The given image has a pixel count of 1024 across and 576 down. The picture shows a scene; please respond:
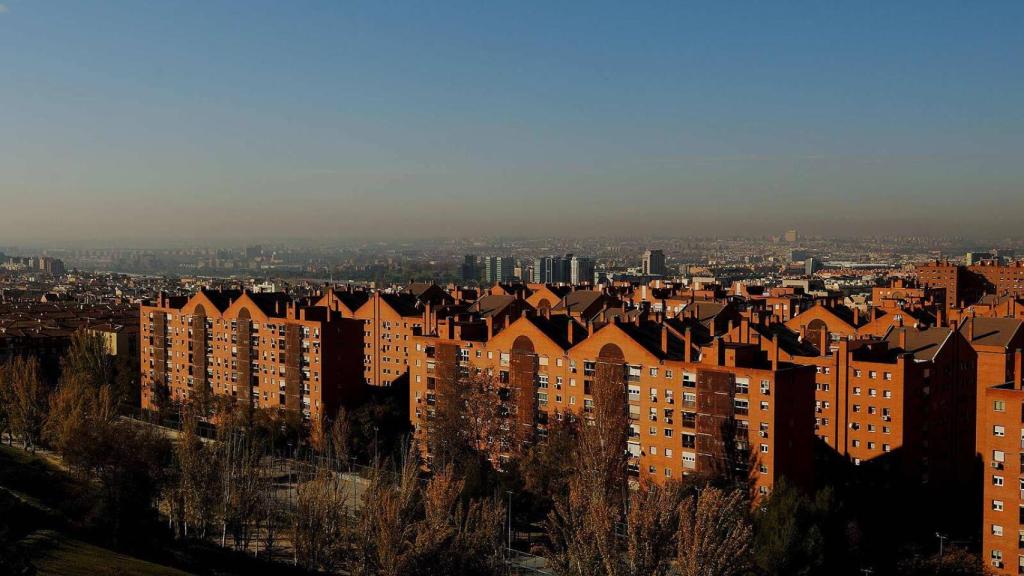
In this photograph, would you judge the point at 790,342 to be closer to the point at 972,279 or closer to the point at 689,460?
the point at 689,460

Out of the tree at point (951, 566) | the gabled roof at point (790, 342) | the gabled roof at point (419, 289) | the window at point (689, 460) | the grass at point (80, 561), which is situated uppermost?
the gabled roof at point (419, 289)

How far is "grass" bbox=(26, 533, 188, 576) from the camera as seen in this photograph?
24.1 meters

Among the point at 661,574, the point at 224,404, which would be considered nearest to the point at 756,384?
the point at 661,574

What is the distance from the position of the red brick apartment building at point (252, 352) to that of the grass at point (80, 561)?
19.7m

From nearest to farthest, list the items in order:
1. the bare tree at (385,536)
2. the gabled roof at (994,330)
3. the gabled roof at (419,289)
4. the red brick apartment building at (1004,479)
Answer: the bare tree at (385,536), the red brick apartment building at (1004,479), the gabled roof at (994,330), the gabled roof at (419,289)

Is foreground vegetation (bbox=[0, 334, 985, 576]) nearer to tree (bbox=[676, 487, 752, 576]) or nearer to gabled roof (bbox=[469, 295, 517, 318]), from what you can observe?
tree (bbox=[676, 487, 752, 576])

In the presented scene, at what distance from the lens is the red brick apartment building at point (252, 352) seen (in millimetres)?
49062

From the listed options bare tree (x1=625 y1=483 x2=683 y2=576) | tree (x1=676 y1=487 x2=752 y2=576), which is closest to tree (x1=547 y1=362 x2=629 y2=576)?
bare tree (x1=625 y1=483 x2=683 y2=576)

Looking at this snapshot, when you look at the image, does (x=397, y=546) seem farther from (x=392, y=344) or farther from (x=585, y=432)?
(x=392, y=344)

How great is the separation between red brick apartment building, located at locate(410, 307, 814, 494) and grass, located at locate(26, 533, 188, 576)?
15.7 meters

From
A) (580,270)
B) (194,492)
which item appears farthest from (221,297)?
(580,270)

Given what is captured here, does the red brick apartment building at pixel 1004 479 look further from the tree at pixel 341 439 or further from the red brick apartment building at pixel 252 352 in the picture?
the red brick apartment building at pixel 252 352

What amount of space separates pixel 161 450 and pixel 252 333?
16272 millimetres

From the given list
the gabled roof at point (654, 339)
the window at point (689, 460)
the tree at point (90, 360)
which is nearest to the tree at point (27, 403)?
the tree at point (90, 360)
